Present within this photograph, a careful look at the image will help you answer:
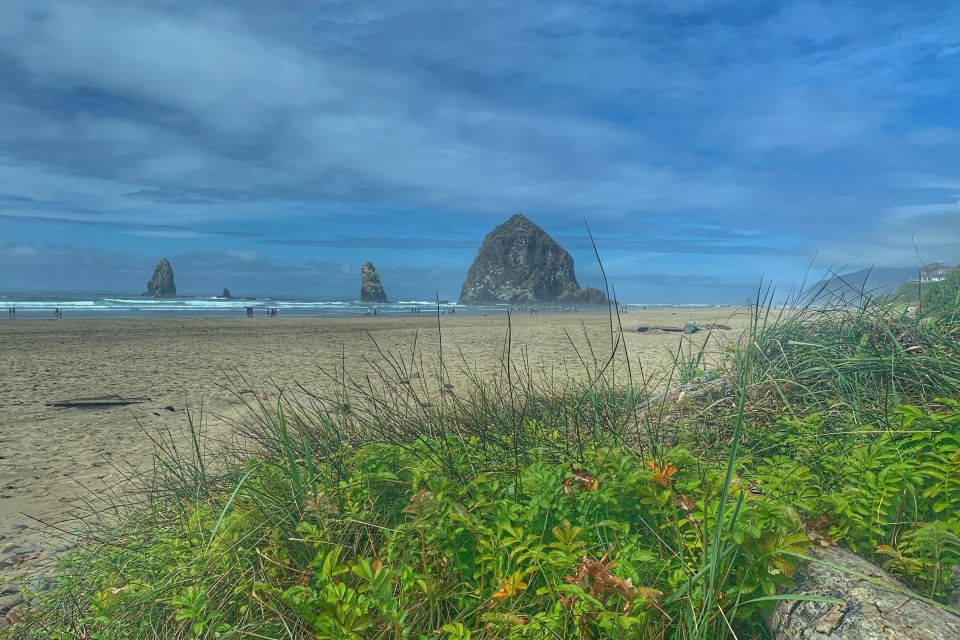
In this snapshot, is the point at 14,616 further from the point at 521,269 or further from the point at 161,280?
the point at 521,269

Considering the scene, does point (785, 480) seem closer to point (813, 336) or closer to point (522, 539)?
point (522, 539)

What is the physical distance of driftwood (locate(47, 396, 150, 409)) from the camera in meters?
10.5

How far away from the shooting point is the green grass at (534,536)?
7.87 feet

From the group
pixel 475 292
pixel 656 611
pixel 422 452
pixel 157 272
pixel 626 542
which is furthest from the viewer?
pixel 475 292

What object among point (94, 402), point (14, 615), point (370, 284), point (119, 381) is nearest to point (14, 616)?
point (14, 615)

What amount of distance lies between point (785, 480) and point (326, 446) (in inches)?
103

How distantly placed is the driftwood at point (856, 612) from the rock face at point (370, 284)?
88.4 metres

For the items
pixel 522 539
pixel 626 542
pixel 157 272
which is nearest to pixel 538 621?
pixel 522 539

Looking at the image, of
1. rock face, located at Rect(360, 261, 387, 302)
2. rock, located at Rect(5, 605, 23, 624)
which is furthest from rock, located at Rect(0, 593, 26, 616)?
rock face, located at Rect(360, 261, 387, 302)

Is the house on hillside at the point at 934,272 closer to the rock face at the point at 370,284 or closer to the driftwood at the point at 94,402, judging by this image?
the driftwood at the point at 94,402

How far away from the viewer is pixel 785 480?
2.72 metres

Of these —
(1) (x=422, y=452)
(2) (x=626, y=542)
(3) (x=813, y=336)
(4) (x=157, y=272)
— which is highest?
(4) (x=157, y=272)

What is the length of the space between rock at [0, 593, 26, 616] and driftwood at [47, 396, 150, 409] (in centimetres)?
716

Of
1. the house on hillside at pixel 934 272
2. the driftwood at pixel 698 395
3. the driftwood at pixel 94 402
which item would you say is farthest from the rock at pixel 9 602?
the house on hillside at pixel 934 272
